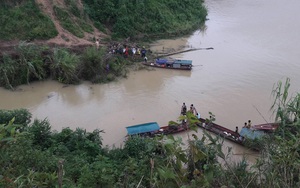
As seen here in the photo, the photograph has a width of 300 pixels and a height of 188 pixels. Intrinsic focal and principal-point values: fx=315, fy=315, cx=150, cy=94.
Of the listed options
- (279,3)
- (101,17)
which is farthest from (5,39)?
(279,3)

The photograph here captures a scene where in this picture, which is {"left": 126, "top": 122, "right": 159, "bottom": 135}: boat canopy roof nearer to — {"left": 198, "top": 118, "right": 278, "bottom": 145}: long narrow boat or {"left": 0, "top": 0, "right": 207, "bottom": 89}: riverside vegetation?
{"left": 198, "top": 118, "right": 278, "bottom": 145}: long narrow boat

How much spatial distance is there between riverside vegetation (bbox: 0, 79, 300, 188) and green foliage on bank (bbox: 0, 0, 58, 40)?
880cm

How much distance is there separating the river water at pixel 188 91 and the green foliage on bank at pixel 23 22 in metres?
3.48

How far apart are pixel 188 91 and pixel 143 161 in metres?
7.87

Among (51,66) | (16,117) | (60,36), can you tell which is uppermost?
(60,36)

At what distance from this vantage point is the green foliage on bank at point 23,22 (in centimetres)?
1667

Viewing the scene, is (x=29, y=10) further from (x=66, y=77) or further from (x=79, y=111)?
(x=79, y=111)

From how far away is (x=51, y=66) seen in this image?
49.0ft

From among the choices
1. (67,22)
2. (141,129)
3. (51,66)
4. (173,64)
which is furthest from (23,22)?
(141,129)

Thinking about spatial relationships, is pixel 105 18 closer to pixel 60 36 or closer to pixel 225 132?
pixel 60 36

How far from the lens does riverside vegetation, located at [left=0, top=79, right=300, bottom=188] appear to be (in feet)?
13.0

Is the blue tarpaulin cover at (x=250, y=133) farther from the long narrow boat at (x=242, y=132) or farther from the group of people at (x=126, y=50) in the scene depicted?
the group of people at (x=126, y=50)

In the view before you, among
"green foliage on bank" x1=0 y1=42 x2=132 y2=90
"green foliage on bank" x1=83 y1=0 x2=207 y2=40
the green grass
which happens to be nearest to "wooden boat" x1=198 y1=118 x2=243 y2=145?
"green foliage on bank" x1=0 y1=42 x2=132 y2=90

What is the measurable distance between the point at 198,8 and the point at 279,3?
32.0ft
